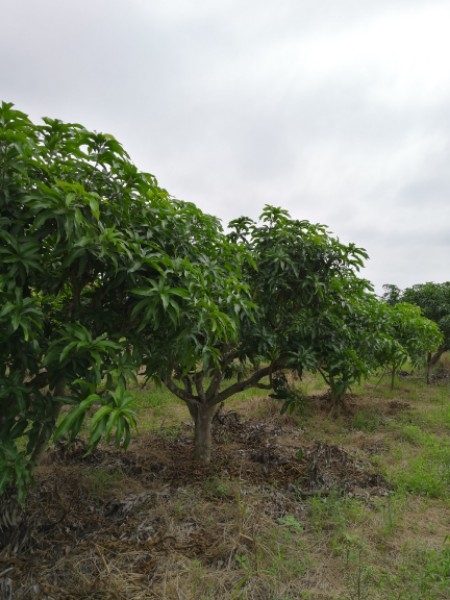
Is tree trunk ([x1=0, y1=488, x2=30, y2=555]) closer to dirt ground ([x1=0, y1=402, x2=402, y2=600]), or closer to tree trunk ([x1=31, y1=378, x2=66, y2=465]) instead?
dirt ground ([x1=0, y1=402, x2=402, y2=600])

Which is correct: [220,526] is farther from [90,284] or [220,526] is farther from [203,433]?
[90,284]

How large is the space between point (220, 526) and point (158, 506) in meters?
0.61

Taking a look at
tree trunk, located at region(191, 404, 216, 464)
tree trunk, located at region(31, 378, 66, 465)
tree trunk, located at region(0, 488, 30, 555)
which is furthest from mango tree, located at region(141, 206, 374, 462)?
tree trunk, located at region(0, 488, 30, 555)

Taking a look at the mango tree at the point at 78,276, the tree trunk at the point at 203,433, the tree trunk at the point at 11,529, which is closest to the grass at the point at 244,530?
the tree trunk at the point at 11,529

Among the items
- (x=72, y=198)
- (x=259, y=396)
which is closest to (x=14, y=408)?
(x=72, y=198)

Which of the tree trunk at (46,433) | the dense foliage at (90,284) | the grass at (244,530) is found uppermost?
the dense foliage at (90,284)

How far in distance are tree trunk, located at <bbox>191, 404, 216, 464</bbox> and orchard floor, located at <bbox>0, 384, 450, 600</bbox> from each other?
0.50ft

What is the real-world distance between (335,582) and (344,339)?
223cm

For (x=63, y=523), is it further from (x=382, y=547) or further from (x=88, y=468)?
(x=382, y=547)

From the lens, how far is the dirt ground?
2.84 metres

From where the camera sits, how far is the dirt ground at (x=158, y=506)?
9.33ft

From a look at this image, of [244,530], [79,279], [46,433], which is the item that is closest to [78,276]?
[79,279]

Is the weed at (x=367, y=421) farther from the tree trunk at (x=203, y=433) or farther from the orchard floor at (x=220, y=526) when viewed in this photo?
the tree trunk at (x=203, y=433)

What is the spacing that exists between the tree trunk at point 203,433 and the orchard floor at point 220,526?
0.50ft
